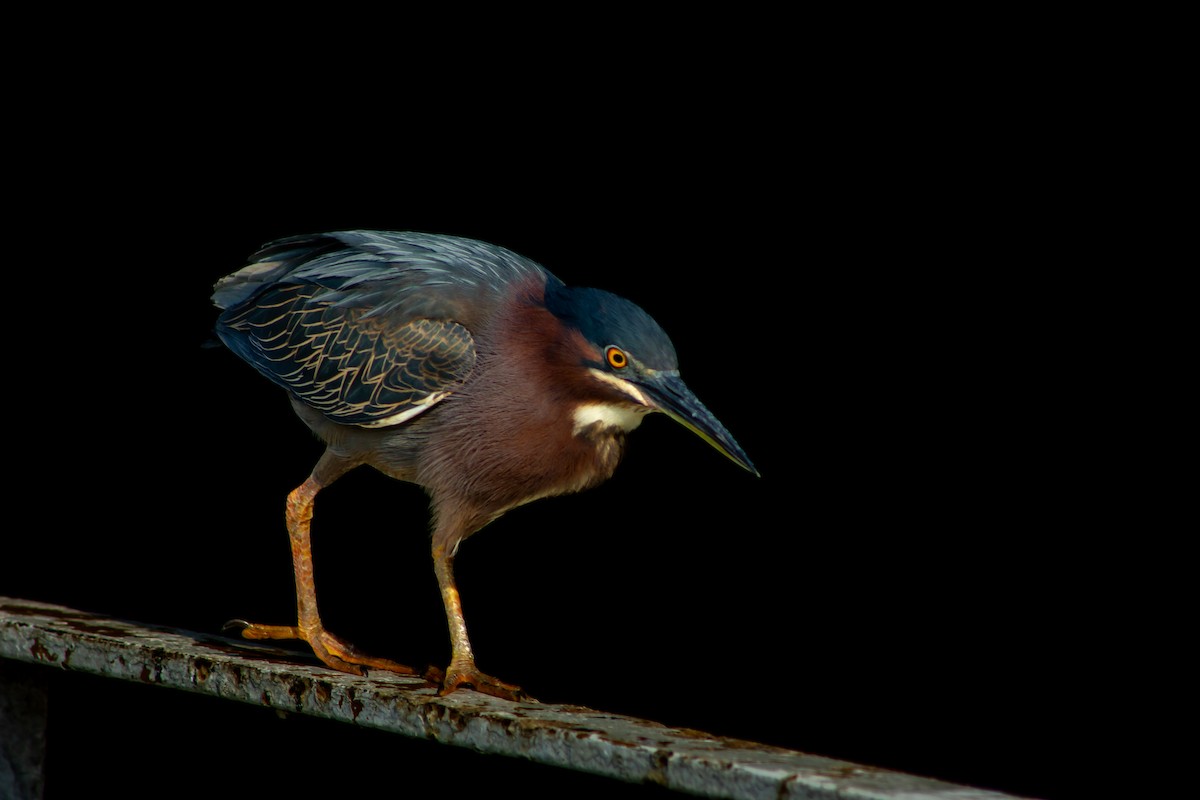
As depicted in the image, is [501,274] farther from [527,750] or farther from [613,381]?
[527,750]

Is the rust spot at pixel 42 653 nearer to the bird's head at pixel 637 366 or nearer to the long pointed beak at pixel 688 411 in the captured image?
the bird's head at pixel 637 366

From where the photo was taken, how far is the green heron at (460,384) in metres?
3.37

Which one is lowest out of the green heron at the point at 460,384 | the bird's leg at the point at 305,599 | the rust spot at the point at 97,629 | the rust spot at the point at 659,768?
the rust spot at the point at 97,629

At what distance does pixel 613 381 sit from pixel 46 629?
151 centimetres

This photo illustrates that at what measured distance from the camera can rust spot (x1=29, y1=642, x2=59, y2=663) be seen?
3.68 meters

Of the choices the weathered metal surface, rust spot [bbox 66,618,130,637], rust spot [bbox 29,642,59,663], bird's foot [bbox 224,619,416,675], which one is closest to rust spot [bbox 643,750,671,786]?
the weathered metal surface

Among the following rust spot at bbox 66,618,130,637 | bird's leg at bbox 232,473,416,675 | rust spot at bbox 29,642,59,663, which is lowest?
rust spot at bbox 29,642,59,663

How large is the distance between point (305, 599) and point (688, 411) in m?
1.14

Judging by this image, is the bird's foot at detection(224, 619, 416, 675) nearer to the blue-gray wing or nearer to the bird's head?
the blue-gray wing

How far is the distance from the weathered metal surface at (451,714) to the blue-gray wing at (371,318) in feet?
2.02

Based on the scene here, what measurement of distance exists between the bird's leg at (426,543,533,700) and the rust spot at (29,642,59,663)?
0.94 m

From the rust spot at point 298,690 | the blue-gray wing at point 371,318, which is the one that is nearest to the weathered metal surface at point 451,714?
the rust spot at point 298,690

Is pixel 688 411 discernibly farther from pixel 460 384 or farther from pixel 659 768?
pixel 659 768

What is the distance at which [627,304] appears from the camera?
11.1ft
